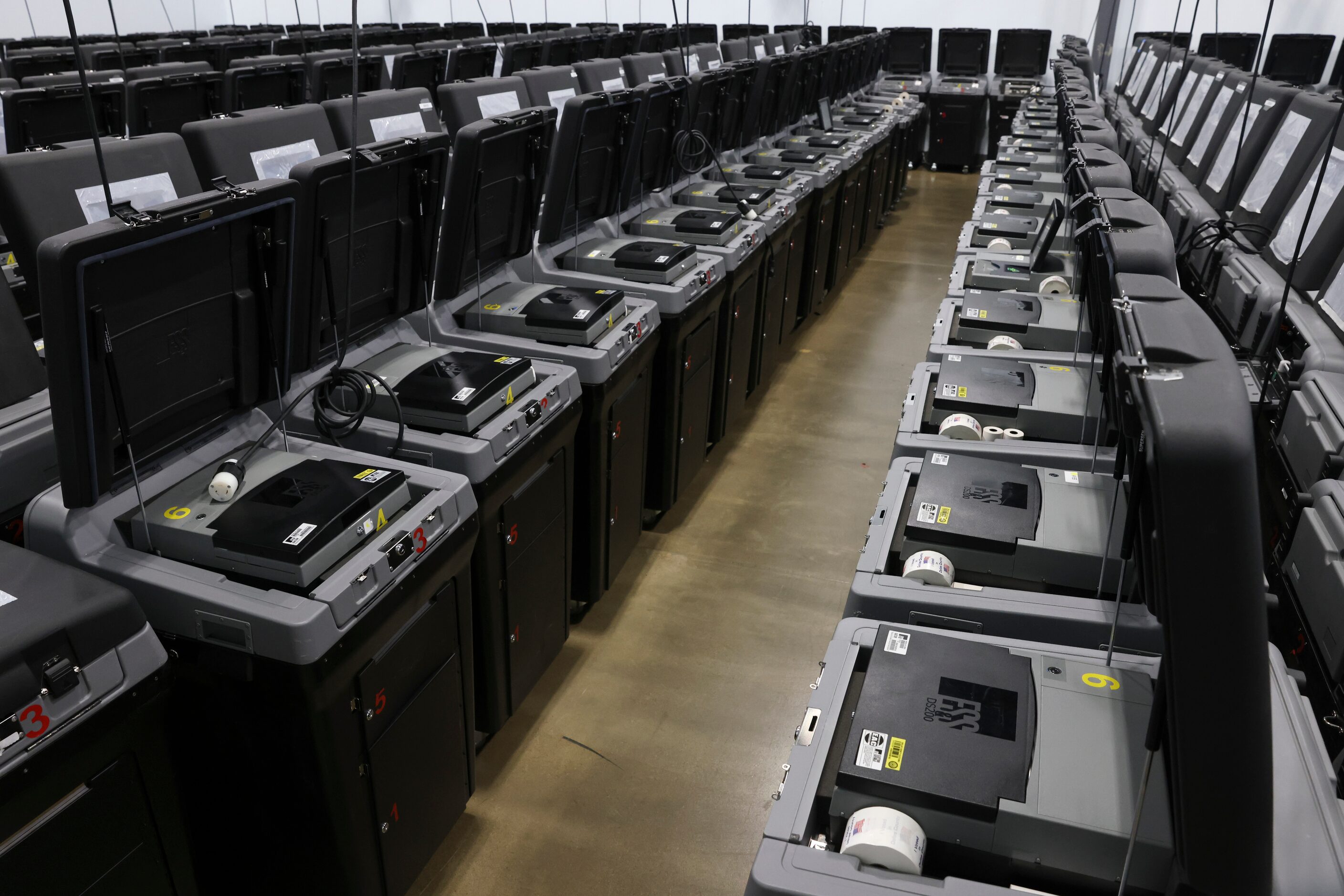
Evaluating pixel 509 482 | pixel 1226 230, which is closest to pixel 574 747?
pixel 509 482

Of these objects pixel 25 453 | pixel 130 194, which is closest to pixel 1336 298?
pixel 130 194

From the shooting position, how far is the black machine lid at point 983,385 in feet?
6.88

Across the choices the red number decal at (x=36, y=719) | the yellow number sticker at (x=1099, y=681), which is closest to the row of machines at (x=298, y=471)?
the red number decal at (x=36, y=719)

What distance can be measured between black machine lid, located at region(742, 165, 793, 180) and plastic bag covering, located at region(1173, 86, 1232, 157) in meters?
2.08

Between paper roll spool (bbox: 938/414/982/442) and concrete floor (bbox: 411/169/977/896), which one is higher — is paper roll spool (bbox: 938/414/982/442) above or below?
above

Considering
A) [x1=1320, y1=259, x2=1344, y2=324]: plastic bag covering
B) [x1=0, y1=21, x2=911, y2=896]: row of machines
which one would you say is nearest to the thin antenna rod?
[x1=0, y1=21, x2=911, y2=896]: row of machines

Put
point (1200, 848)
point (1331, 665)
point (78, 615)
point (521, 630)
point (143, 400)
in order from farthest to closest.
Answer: point (521, 630)
point (143, 400)
point (1331, 665)
point (78, 615)
point (1200, 848)

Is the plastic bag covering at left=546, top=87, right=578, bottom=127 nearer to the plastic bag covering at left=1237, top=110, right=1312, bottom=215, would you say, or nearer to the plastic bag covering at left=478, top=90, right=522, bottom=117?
the plastic bag covering at left=478, top=90, right=522, bottom=117

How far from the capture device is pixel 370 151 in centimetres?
189

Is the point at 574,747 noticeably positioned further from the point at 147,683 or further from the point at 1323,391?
the point at 1323,391

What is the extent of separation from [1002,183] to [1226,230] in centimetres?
151

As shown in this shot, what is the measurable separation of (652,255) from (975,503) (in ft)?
5.24

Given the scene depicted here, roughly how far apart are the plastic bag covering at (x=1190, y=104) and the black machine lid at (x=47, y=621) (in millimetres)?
5492

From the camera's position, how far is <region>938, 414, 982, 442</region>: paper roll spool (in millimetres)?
2000
